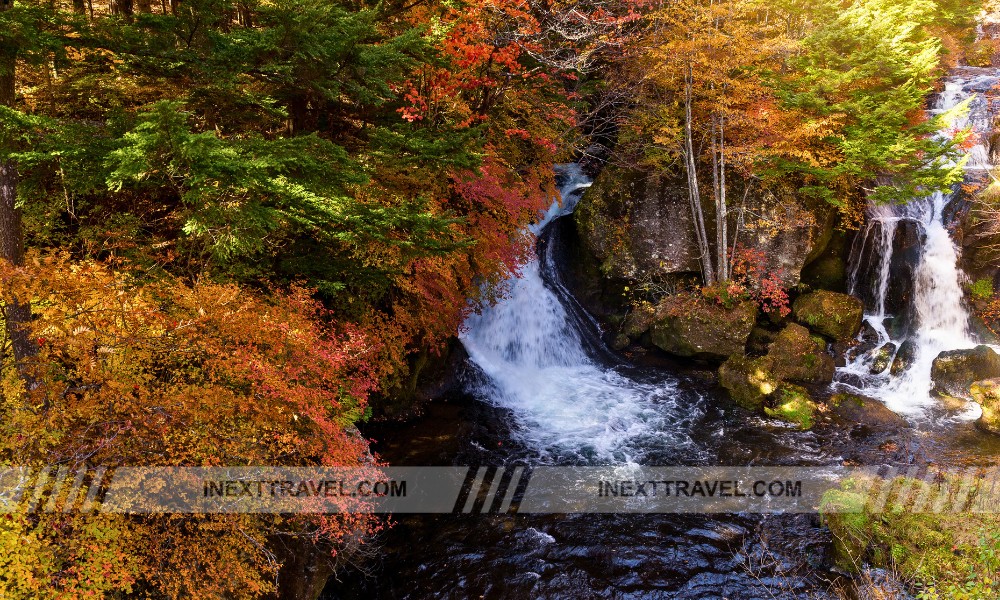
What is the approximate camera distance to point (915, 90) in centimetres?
1244

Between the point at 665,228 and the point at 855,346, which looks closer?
the point at 855,346

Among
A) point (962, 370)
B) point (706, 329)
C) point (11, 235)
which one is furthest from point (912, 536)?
point (11, 235)

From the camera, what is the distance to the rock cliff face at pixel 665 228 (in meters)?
14.8

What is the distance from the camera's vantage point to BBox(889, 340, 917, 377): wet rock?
525 inches

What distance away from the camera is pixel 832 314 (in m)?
14.2

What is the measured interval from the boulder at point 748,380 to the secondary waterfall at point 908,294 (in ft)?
7.74

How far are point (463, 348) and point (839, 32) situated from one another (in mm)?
13553

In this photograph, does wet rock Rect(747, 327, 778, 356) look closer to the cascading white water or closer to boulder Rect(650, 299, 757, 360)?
boulder Rect(650, 299, 757, 360)

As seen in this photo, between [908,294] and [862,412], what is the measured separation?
5.06 metres

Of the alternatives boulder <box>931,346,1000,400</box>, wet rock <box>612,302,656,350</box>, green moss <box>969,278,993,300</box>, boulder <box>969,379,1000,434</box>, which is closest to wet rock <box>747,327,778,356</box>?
wet rock <box>612,302,656,350</box>

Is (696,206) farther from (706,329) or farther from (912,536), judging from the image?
(912,536)

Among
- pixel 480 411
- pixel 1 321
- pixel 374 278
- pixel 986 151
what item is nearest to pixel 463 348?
pixel 480 411

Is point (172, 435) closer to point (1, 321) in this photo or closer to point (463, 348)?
point (1, 321)

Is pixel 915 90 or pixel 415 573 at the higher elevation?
pixel 915 90
